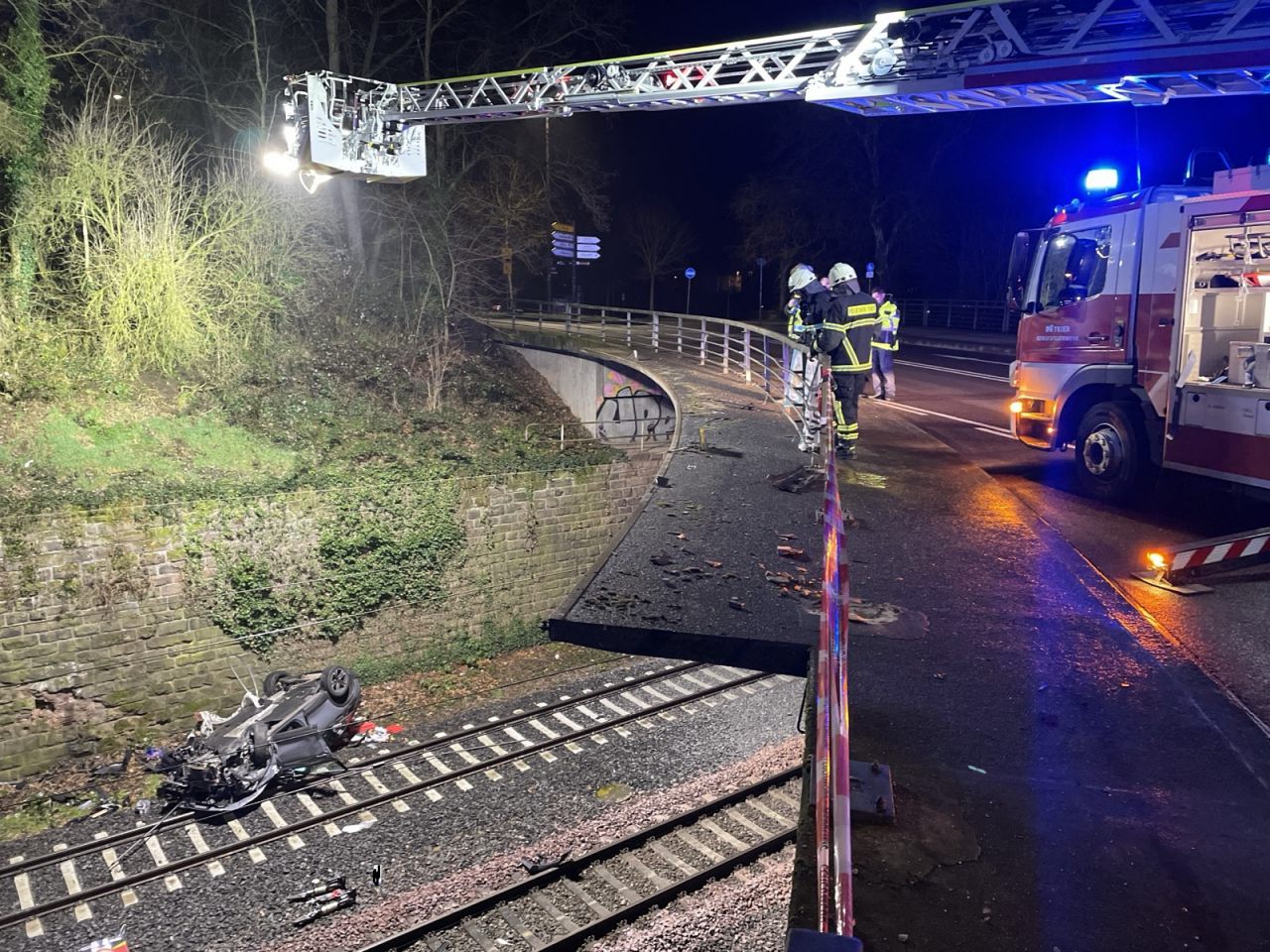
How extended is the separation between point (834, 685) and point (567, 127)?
2468 centimetres

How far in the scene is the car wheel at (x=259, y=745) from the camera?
908 centimetres

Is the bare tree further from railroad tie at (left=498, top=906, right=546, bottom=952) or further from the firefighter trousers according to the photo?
railroad tie at (left=498, top=906, right=546, bottom=952)

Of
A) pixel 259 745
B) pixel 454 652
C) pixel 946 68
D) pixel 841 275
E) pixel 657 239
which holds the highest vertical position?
pixel 657 239

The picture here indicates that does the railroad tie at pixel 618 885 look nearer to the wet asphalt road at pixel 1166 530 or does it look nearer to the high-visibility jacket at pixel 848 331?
the wet asphalt road at pixel 1166 530

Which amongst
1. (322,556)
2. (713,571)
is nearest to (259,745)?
(322,556)

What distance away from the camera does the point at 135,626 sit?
1048cm

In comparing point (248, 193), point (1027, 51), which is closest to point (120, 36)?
point (248, 193)

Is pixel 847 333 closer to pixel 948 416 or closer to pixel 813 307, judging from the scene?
pixel 813 307

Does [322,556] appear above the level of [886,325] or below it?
below

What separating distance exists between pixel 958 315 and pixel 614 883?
3312 cm

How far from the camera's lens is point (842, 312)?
28.3 ft

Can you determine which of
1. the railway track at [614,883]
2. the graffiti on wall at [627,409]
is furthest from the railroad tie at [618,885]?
the graffiti on wall at [627,409]

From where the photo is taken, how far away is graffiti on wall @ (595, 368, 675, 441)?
1791 cm

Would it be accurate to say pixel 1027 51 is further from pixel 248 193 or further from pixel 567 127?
pixel 567 127
